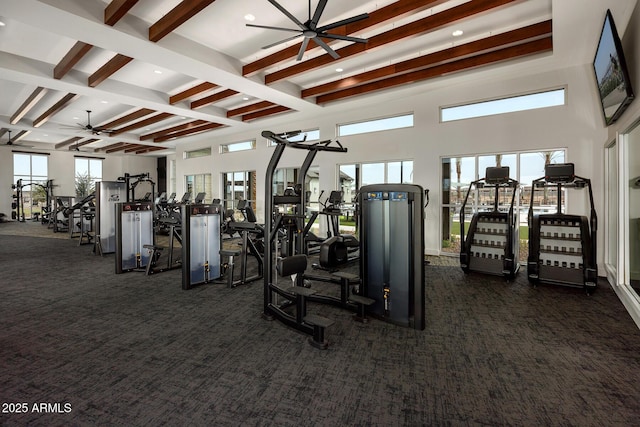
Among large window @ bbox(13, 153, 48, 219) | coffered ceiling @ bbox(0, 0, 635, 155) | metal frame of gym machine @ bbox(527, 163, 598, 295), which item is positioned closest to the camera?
coffered ceiling @ bbox(0, 0, 635, 155)

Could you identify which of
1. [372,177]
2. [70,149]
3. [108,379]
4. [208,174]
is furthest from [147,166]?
[108,379]

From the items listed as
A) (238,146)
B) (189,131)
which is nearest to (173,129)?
(189,131)

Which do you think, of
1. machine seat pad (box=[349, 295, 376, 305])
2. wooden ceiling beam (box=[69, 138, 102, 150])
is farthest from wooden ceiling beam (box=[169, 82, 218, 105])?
wooden ceiling beam (box=[69, 138, 102, 150])

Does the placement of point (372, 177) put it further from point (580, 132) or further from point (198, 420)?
point (198, 420)

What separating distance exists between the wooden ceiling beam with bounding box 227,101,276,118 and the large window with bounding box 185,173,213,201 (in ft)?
14.8

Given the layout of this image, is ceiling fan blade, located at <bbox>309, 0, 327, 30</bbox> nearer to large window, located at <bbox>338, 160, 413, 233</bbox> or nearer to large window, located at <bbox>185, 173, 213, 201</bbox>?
large window, located at <bbox>338, 160, 413, 233</bbox>

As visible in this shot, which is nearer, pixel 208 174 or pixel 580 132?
pixel 580 132

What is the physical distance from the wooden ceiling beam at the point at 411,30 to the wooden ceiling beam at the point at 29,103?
6.70 metres

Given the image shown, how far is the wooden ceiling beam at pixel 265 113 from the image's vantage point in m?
8.88

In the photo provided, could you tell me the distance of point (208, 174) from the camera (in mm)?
13312

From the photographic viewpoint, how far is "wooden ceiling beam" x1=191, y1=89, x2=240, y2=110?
766 centimetres

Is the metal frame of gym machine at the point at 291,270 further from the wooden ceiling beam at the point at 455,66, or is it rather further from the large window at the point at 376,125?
the large window at the point at 376,125

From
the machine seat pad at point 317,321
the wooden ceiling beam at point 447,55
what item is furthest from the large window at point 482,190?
the machine seat pad at point 317,321

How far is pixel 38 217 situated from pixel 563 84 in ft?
72.1
